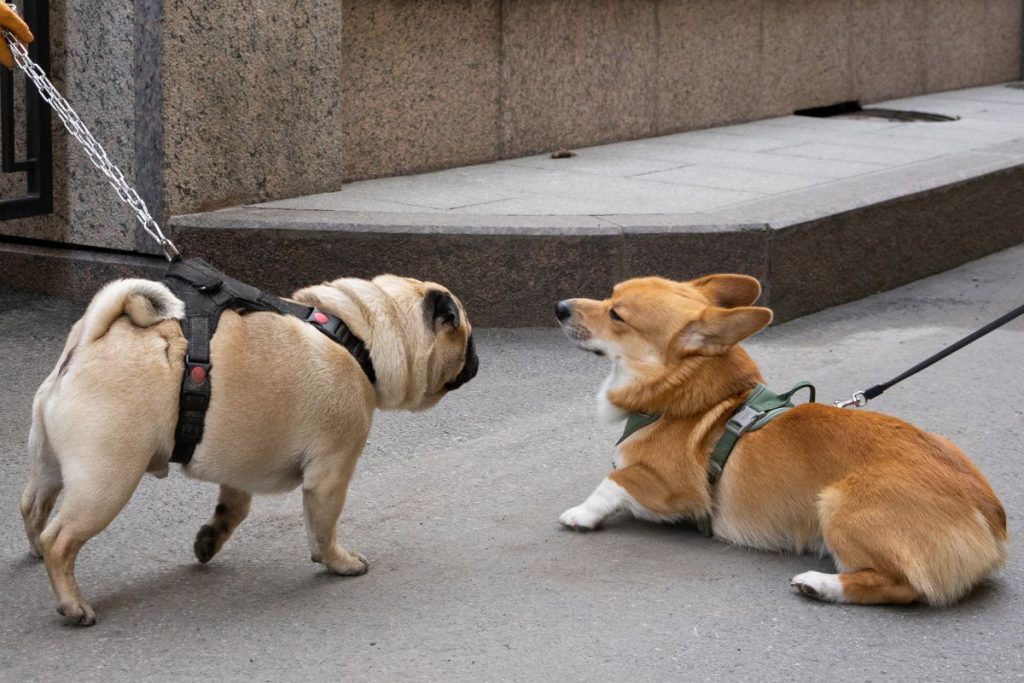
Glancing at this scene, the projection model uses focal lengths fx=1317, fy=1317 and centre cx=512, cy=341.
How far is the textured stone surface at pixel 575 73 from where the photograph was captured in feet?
31.0

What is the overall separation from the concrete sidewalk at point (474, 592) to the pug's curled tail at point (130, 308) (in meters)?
0.84

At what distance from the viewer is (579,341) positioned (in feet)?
15.3

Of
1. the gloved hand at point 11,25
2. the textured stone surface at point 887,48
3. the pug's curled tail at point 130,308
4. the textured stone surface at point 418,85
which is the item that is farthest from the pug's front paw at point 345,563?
the textured stone surface at point 887,48

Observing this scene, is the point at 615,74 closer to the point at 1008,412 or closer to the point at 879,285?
the point at 879,285

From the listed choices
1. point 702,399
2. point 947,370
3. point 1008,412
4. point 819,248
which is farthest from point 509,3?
point 702,399

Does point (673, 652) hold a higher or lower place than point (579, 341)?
lower

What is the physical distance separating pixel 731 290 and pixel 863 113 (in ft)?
29.5

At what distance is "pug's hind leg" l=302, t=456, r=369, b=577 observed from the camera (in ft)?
12.7

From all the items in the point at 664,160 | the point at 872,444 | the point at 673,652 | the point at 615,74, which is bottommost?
the point at 673,652

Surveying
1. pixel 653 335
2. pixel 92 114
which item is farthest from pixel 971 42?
pixel 653 335

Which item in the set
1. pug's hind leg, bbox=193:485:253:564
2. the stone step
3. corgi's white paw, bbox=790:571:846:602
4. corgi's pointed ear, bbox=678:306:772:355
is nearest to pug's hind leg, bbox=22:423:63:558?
pug's hind leg, bbox=193:485:253:564

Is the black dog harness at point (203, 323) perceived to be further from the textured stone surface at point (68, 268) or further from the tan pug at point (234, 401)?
the textured stone surface at point (68, 268)

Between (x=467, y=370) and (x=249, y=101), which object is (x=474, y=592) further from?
(x=249, y=101)

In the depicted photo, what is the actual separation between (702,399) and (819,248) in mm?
3266
